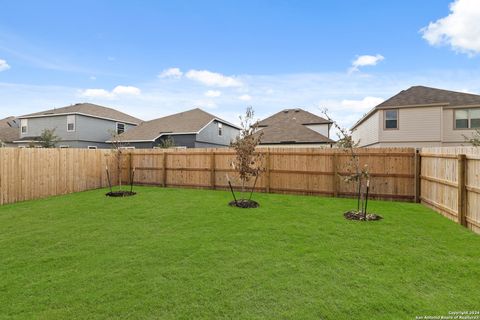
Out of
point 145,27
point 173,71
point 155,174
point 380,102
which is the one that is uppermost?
point 173,71

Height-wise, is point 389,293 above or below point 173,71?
below

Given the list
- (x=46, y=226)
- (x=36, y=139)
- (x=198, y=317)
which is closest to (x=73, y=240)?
(x=46, y=226)

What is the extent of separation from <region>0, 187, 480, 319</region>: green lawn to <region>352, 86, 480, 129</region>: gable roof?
1316 centimetres

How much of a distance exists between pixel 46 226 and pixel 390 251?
7.33 meters

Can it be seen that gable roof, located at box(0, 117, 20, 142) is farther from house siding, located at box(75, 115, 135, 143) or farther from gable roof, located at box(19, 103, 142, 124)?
house siding, located at box(75, 115, 135, 143)

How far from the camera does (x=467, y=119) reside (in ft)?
56.1

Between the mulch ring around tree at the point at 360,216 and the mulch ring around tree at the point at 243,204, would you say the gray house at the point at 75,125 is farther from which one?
the mulch ring around tree at the point at 360,216

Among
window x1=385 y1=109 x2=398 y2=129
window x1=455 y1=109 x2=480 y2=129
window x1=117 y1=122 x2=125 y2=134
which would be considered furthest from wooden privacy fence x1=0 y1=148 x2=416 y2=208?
window x1=117 y1=122 x2=125 y2=134

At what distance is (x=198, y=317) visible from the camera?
2.76 metres

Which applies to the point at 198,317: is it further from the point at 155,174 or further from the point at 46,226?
the point at 155,174

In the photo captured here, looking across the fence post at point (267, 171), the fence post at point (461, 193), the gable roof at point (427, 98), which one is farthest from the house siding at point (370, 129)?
the fence post at point (461, 193)

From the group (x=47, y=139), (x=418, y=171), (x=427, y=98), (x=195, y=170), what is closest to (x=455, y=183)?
(x=418, y=171)

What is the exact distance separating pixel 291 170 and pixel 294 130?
1323cm

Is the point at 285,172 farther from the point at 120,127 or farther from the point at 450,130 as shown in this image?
the point at 120,127
